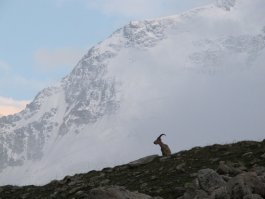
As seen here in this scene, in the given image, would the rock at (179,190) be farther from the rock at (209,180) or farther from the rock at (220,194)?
the rock at (220,194)

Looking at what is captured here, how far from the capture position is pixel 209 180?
16156 millimetres

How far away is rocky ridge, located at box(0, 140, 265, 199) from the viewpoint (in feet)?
47.2

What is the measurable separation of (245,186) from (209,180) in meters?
2.39

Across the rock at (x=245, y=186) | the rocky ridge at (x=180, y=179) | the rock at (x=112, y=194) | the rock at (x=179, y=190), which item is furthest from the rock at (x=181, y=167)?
the rock at (x=245, y=186)

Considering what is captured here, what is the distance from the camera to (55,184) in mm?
26781

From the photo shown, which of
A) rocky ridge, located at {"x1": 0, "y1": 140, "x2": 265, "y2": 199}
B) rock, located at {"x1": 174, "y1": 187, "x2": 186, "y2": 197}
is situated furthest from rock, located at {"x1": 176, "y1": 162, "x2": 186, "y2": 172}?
rock, located at {"x1": 174, "y1": 187, "x2": 186, "y2": 197}

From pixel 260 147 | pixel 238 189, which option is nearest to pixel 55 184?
pixel 260 147

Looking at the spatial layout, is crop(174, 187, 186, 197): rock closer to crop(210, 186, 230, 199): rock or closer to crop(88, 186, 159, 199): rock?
crop(88, 186, 159, 199): rock

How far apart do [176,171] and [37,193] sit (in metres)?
6.75

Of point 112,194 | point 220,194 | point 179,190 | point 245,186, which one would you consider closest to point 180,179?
point 179,190

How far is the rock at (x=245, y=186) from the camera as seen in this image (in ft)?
44.9

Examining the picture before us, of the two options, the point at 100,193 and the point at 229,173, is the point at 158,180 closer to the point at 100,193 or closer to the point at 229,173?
the point at 229,173

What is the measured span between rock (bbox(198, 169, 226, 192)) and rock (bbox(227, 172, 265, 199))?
5.32 feet

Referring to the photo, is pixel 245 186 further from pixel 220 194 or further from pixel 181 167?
pixel 181 167
